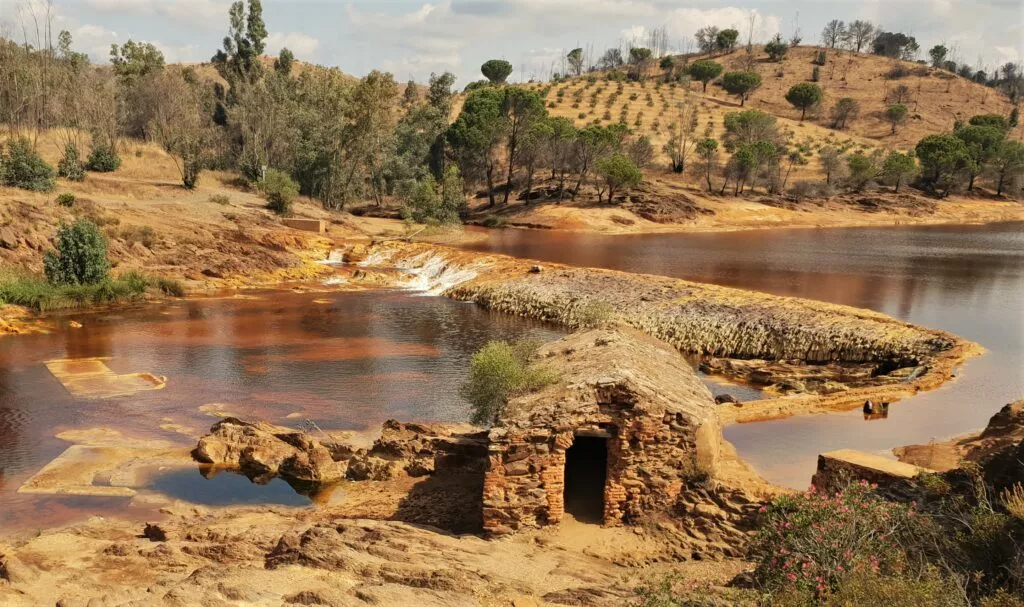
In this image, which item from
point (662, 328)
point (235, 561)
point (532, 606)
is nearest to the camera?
point (532, 606)

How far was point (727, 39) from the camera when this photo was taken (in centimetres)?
14362

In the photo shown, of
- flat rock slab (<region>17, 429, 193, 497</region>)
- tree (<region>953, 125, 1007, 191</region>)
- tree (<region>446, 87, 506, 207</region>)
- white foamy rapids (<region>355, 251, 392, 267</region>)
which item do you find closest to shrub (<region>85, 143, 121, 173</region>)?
white foamy rapids (<region>355, 251, 392, 267</region>)

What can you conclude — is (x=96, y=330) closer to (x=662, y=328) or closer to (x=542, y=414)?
(x=662, y=328)

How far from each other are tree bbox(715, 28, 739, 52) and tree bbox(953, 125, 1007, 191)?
64135 mm

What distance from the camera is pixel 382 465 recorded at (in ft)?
53.6

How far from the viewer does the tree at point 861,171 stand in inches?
3248

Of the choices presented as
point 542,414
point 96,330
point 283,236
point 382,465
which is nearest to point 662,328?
point 382,465

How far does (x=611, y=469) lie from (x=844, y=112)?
108m

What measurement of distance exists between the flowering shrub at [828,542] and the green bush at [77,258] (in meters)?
34.8

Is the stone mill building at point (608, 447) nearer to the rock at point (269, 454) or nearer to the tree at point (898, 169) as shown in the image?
the rock at point (269, 454)

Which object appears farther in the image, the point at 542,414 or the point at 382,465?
the point at 382,465

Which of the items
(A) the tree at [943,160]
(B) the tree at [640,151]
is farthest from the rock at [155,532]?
(A) the tree at [943,160]

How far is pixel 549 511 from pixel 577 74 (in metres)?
146

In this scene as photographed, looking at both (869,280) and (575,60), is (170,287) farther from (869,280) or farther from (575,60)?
(575,60)
